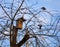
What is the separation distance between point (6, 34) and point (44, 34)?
3.43ft

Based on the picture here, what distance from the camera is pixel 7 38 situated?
5199mm

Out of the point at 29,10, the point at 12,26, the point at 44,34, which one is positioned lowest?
the point at 44,34

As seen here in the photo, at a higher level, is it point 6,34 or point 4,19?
point 4,19

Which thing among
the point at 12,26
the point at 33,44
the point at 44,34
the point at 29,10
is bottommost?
the point at 33,44

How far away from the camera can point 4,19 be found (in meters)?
4.99

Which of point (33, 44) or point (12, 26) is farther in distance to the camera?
point (33, 44)

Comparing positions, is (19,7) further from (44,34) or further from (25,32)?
(44,34)

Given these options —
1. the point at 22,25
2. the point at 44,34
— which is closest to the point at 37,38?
the point at 44,34

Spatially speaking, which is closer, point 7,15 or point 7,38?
point 7,15

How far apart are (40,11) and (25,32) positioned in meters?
0.69

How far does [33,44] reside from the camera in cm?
519

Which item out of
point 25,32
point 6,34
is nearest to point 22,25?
point 25,32

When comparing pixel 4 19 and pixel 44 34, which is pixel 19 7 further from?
pixel 44 34

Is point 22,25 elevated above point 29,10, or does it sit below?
below
